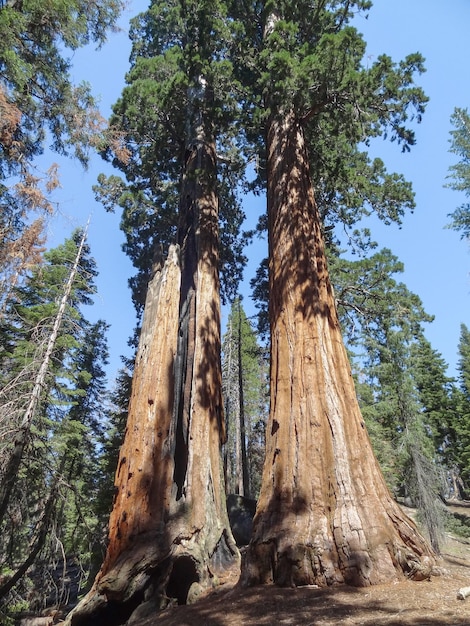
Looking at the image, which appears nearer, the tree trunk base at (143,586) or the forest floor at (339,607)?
the forest floor at (339,607)

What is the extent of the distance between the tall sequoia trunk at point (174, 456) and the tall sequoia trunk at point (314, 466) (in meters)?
1.26

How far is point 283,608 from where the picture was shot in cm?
303

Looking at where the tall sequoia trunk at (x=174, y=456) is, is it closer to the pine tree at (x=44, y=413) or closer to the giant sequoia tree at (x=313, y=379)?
the giant sequoia tree at (x=313, y=379)

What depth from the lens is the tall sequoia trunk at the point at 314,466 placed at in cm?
354

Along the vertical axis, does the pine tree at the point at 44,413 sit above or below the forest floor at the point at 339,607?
above

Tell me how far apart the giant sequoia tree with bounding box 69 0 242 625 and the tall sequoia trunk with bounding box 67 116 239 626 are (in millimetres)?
15

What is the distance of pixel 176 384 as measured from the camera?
677 cm

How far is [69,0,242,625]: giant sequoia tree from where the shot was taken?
4.62 m

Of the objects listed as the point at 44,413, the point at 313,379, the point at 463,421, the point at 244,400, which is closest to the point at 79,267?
the point at 44,413

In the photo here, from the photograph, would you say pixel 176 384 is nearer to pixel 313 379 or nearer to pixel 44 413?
pixel 313 379

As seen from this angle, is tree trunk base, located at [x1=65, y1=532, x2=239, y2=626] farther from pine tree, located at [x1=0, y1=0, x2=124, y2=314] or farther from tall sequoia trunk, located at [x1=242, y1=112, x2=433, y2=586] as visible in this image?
pine tree, located at [x1=0, y1=0, x2=124, y2=314]

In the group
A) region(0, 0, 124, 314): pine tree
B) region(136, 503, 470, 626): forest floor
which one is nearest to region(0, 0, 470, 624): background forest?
region(0, 0, 124, 314): pine tree

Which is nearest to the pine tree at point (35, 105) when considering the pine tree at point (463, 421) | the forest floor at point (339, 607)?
the forest floor at point (339, 607)

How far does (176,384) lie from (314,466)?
320 centimetres
